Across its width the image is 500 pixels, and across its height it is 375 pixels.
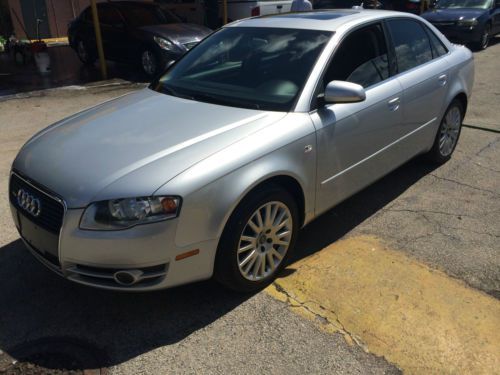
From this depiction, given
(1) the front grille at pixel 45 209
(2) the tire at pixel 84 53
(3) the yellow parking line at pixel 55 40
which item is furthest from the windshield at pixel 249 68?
(3) the yellow parking line at pixel 55 40

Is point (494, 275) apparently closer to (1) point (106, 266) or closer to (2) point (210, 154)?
(2) point (210, 154)

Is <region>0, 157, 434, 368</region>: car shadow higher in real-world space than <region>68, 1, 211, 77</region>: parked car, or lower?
lower

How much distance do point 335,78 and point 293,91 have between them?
0.42 meters

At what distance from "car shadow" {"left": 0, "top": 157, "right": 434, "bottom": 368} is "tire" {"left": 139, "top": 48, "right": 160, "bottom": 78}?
22.2 ft

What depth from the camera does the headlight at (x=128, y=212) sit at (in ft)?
8.45

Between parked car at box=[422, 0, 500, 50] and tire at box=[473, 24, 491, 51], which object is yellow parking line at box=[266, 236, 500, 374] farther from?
tire at box=[473, 24, 491, 51]

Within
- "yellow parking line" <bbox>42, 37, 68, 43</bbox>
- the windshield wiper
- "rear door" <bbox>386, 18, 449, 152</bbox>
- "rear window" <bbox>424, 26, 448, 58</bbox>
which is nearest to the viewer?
the windshield wiper

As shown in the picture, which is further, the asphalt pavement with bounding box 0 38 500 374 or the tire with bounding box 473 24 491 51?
the tire with bounding box 473 24 491 51

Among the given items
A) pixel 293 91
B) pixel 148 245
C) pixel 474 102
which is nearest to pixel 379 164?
pixel 293 91

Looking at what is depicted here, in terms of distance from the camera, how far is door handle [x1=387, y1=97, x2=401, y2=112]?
3958 millimetres

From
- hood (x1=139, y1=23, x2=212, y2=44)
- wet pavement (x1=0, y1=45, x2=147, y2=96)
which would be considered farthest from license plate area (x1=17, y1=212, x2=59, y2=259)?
hood (x1=139, y1=23, x2=212, y2=44)

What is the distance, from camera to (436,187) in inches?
189

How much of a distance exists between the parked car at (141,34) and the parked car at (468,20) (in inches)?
258

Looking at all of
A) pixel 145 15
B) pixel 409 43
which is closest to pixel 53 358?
pixel 409 43
